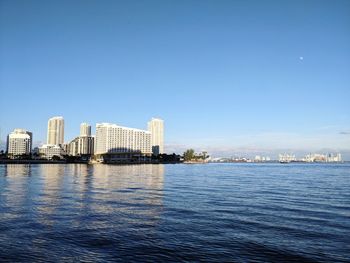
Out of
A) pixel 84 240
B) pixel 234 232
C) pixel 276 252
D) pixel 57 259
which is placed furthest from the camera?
pixel 234 232

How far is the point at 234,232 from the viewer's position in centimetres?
2491

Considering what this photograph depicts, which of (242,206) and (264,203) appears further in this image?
(264,203)

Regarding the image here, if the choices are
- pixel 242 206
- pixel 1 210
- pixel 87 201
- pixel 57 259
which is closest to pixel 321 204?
pixel 242 206

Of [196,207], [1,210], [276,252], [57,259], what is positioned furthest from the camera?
[196,207]

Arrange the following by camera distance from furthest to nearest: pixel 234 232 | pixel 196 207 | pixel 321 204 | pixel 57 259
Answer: pixel 321 204
pixel 196 207
pixel 234 232
pixel 57 259

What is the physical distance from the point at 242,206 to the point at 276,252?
17.8 m

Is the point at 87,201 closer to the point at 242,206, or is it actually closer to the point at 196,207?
the point at 196,207

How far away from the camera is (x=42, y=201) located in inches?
1594

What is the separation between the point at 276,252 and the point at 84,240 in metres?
12.0

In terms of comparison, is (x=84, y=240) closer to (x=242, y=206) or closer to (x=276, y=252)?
(x=276, y=252)

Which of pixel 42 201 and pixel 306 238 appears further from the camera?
pixel 42 201

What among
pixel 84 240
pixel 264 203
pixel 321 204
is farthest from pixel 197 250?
pixel 321 204

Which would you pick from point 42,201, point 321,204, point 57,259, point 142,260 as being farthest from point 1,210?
point 321,204

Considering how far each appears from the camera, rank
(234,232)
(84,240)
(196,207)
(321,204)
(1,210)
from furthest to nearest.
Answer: (321,204) < (196,207) < (1,210) < (234,232) < (84,240)
